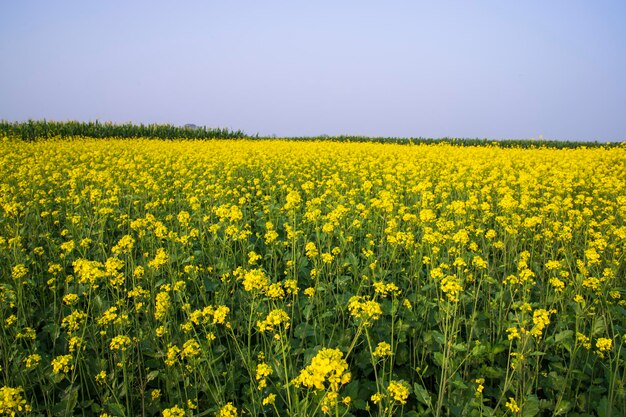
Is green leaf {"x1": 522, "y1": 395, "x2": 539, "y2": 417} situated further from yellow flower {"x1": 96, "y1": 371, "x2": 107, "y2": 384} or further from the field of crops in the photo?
yellow flower {"x1": 96, "y1": 371, "x2": 107, "y2": 384}

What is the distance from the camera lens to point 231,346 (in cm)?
366

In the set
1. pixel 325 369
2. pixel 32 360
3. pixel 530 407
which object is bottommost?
pixel 530 407

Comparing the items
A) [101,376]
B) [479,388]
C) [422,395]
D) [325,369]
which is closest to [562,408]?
[479,388]

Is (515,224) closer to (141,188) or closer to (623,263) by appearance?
(623,263)

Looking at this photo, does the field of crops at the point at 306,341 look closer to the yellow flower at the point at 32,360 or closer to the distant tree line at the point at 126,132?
the yellow flower at the point at 32,360

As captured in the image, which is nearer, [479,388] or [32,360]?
[479,388]

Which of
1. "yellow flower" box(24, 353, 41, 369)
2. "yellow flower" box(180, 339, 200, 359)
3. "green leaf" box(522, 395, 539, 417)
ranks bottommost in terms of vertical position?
"green leaf" box(522, 395, 539, 417)

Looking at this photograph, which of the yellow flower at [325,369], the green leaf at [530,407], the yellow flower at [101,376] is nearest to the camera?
the yellow flower at [325,369]

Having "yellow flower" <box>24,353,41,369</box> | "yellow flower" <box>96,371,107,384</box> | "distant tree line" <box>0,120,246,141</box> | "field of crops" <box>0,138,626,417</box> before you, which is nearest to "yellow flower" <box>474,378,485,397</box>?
"field of crops" <box>0,138,626,417</box>

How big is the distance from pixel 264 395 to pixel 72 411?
1.29 meters

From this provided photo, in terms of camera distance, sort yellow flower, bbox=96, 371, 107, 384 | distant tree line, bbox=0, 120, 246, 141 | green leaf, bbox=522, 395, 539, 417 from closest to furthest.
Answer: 1. green leaf, bbox=522, 395, 539, 417
2. yellow flower, bbox=96, 371, 107, 384
3. distant tree line, bbox=0, 120, 246, 141

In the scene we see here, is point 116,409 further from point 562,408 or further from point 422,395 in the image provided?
point 562,408

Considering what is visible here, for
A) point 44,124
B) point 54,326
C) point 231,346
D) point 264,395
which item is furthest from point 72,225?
point 44,124

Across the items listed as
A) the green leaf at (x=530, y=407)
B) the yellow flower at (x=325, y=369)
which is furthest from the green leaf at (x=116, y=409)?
the green leaf at (x=530, y=407)
